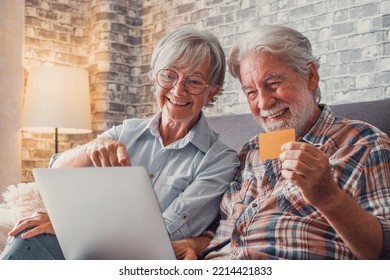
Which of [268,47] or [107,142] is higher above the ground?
[268,47]

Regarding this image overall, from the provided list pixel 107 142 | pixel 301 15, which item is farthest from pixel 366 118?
pixel 301 15

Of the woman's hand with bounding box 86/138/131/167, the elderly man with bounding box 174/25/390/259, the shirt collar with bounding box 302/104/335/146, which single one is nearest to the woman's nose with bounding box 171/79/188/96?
the elderly man with bounding box 174/25/390/259

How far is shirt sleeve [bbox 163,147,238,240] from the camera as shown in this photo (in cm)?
135

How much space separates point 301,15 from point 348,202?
1564 millimetres

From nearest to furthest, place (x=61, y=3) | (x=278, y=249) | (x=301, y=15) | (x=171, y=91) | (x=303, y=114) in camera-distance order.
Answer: (x=278, y=249) < (x=303, y=114) < (x=171, y=91) < (x=301, y=15) < (x=61, y=3)

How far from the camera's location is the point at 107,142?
131 cm

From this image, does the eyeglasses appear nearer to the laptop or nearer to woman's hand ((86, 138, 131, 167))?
woman's hand ((86, 138, 131, 167))

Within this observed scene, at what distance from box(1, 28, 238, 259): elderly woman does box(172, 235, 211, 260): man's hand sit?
2cm

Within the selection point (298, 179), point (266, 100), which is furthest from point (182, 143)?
point (298, 179)

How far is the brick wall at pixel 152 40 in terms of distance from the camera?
2.20 meters

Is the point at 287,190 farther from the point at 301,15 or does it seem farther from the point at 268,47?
the point at 301,15

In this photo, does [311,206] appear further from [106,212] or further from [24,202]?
[24,202]

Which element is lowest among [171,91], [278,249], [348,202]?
[278,249]

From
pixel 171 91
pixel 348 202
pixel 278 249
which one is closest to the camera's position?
pixel 348 202
